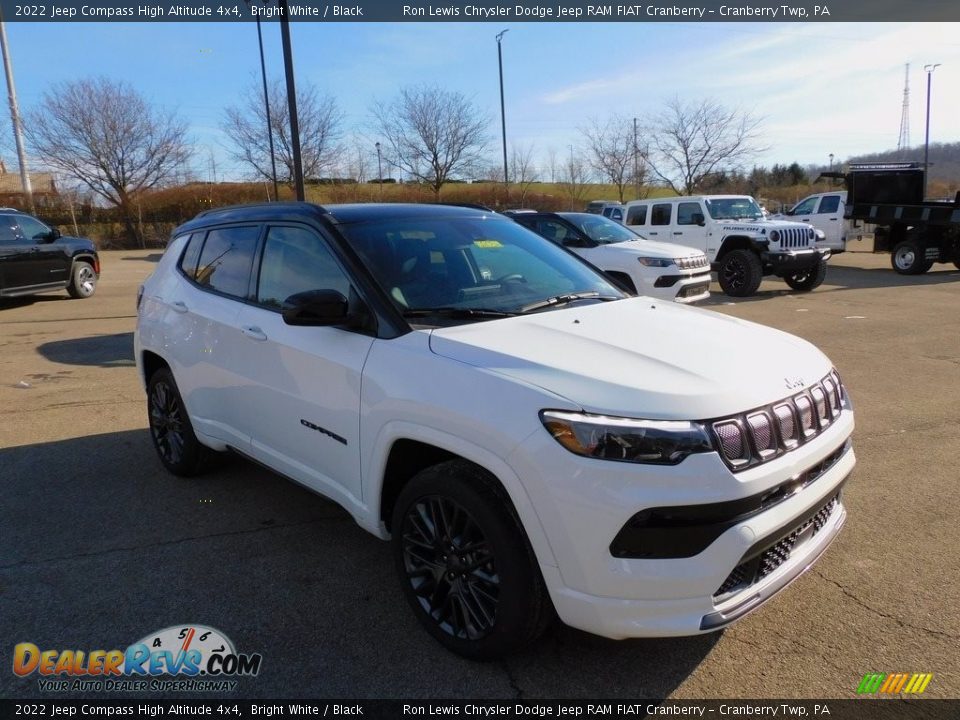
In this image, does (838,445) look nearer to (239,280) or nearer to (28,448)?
(239,280)

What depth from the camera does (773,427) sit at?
238 cm

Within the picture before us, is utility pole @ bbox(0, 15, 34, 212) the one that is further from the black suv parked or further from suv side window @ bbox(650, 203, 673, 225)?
suv side window @ bbox(650, 203, 673, 225)

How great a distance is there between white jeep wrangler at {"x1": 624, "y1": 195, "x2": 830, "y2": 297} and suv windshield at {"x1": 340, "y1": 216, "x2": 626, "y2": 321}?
10.6 metres

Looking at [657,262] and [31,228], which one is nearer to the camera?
[657,262]

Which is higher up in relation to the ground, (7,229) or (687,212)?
(7,229)

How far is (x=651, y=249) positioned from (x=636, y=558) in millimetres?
8813

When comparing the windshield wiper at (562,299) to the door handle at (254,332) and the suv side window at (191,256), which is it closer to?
the door handle at (254,332)

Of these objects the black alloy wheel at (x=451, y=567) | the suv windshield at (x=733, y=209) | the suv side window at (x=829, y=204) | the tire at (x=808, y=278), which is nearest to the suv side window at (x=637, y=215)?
the suv windshield at (x=733, y=209)

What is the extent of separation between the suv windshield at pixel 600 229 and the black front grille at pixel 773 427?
857cm

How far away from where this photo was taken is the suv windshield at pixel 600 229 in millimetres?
11141

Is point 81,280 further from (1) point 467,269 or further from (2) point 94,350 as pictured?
(1) point 467,269

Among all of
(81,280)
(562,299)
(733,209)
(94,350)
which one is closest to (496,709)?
(562,299)

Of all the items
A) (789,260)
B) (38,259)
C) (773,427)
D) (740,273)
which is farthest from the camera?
(740,273)

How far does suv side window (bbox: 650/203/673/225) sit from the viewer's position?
595 inches
